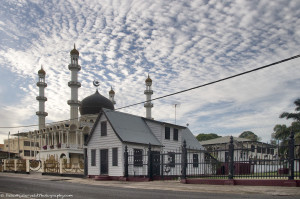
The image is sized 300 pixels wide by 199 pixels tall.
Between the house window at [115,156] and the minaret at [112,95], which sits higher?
the minaret at [112,95]

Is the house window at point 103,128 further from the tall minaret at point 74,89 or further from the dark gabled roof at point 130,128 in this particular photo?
the tall minaret at point 74,89

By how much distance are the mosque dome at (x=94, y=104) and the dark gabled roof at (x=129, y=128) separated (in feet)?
86.5

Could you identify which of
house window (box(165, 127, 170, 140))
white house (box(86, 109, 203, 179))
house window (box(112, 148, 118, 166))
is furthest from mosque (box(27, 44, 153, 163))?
house window (box(112, 148, 118, 166))

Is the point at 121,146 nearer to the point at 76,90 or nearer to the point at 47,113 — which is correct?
the point at 76,90

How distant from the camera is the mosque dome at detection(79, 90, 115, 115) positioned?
55656 millimetres

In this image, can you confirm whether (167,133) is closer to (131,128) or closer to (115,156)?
(131,128)

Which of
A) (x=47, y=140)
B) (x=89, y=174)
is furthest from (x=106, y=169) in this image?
(x=47, y=140)

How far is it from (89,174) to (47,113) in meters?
45.0

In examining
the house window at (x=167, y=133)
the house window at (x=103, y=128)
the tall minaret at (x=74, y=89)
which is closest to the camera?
the house window at (x=103, y=128)

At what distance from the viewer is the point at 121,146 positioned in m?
24.5

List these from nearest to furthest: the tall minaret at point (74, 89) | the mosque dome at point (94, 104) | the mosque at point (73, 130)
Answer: the mosque at point (73, 130), the mosque dome at point (94, 104), the tall minaret at point (74, 89)

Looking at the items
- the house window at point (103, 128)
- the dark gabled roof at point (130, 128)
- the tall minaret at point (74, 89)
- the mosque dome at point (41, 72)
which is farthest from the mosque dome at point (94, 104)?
the house window at point (103, 128)

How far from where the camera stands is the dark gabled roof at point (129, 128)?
25453mm

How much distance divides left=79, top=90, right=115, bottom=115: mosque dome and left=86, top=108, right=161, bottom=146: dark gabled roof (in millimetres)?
26378
